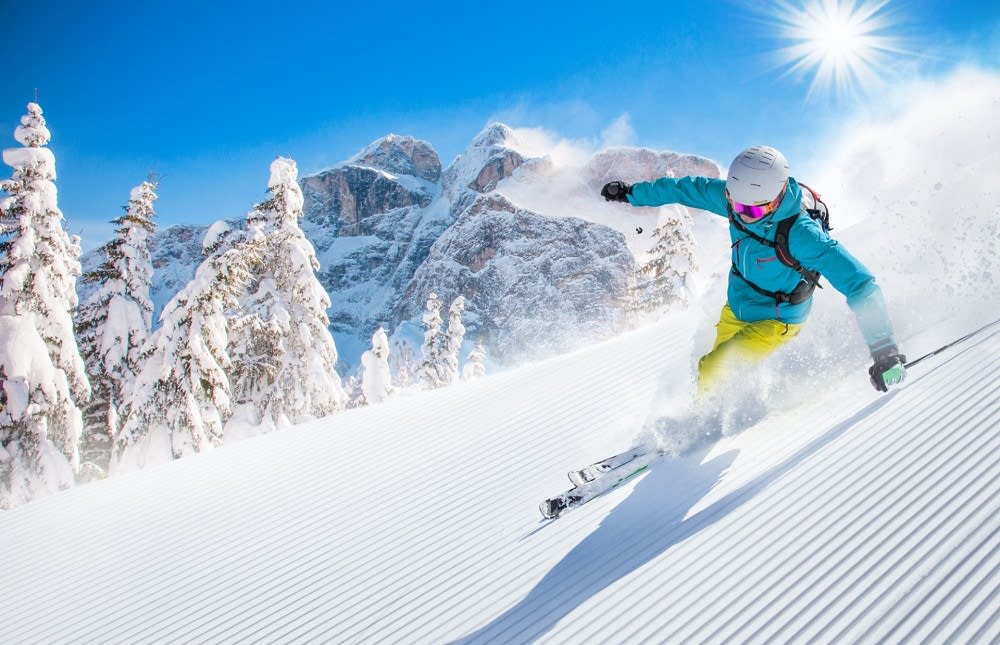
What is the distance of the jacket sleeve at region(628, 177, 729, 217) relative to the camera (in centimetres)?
471

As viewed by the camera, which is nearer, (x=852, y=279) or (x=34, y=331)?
(x=852, y=279)

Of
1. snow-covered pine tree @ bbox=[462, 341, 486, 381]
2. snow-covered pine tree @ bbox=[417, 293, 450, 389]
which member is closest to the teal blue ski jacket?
snow-covered pine tree @ bbox=[417, 293, 450, 389]

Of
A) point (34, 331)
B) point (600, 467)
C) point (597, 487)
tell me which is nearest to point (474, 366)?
point (34, 331)

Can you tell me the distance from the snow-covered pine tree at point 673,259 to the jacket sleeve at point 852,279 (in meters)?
19.8

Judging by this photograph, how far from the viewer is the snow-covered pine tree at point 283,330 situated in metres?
16.6

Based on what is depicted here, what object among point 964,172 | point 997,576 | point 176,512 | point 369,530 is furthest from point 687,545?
point 964,172

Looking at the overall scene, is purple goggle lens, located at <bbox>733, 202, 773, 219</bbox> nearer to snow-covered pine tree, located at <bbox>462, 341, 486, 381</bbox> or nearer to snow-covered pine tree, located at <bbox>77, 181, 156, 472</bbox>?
snow-covered pine tree, located at <bbox>77, 181, 156, 472</bbox>

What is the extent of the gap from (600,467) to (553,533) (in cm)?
74

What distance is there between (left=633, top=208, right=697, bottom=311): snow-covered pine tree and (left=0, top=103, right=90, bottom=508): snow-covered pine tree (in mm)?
20696

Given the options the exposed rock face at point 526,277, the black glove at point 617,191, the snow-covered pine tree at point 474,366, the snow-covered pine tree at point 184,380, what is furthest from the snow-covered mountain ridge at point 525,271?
the black glove at point 617,191

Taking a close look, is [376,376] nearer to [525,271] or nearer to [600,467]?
[600,467]

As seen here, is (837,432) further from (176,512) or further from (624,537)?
(176,512)

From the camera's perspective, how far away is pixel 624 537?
357 cm

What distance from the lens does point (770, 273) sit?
4148 mm
